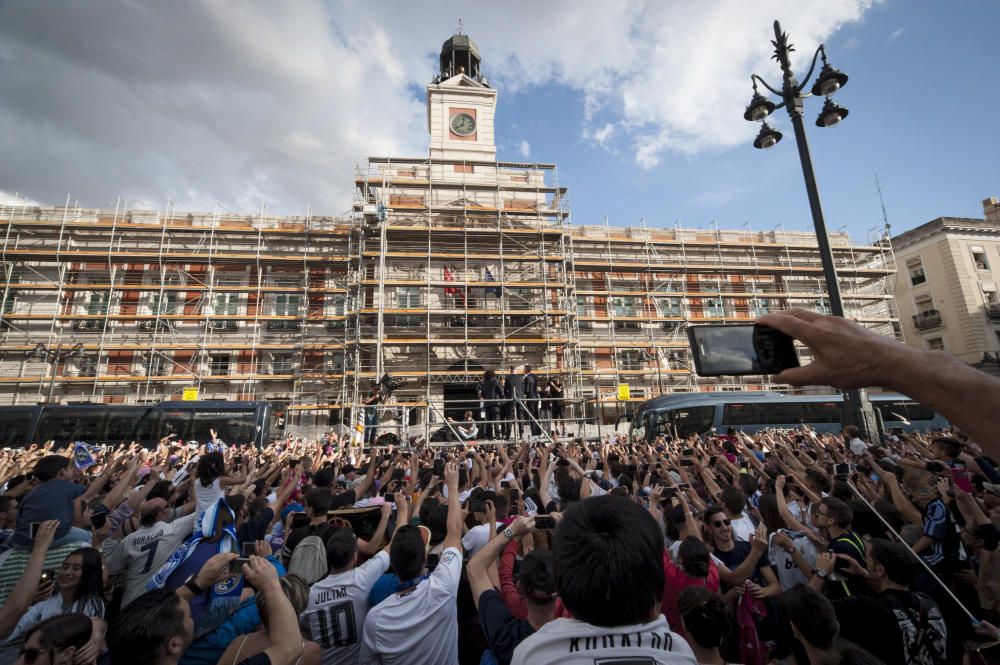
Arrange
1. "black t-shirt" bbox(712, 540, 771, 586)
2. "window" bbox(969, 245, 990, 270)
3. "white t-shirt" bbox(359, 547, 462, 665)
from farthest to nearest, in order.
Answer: "window" bbox(969, 245, 990, 270) → "black t-shirt" bbox(712, 540, 771, 586) → "white t-shirt" bbox(359, 547, 462, 665)

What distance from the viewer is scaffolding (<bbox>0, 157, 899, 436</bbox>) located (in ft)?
78.7

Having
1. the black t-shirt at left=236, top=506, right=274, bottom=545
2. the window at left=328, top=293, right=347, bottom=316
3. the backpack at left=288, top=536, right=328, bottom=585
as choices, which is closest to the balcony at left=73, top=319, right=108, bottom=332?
the window at left=328, top=293, right=347, bottom=316

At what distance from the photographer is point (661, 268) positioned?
93.6 feet

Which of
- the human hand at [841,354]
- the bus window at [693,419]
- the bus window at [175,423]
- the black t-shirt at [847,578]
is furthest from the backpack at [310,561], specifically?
the bus window at [175,423]

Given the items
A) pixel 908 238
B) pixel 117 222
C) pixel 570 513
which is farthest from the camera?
pixel 908 238

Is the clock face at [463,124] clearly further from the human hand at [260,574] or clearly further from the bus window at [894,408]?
the human hand at [260,574]

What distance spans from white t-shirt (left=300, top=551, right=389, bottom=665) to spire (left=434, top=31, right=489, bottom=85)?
35.8 metres

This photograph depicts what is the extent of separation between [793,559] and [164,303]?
2981 centimetres

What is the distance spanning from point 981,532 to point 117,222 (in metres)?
34.4

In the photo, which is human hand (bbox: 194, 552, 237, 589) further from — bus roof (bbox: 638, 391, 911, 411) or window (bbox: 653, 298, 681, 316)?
window (bbox: 653, 298, 681, 316)

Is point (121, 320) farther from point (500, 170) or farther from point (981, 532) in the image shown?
point (981, 532)

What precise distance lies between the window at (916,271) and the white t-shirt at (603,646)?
140ft

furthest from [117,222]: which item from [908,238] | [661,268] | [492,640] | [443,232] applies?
[908,238]

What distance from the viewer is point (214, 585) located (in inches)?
107
